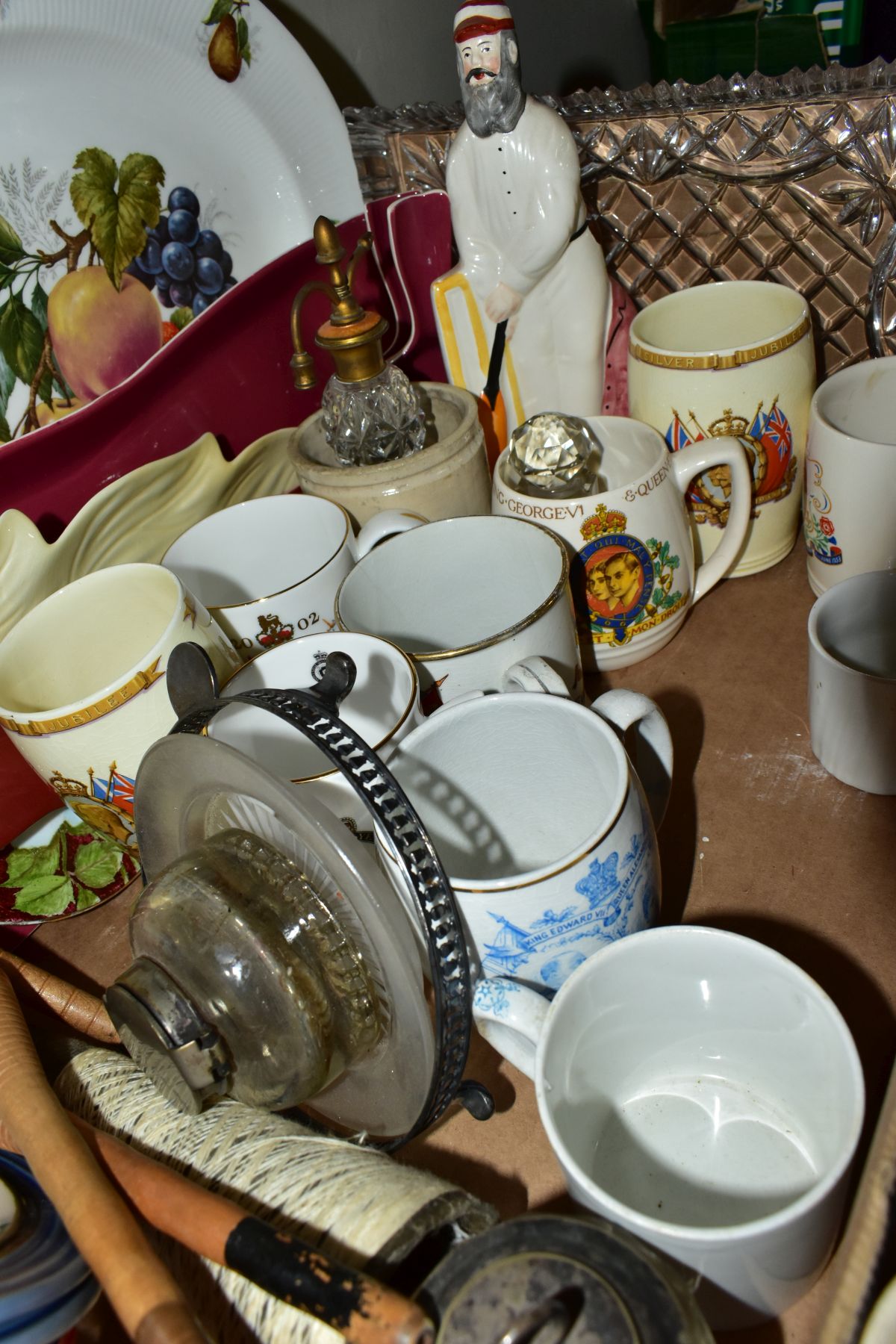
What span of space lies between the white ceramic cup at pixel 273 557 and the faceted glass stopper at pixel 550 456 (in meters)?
0.07

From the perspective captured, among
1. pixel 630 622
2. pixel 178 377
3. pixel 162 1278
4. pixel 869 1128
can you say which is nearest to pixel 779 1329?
pixel 869 1128

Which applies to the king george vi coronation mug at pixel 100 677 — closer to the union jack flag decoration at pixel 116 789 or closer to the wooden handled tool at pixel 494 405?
the union jack flag decoration at pixel 116 789

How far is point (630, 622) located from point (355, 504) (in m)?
0.18

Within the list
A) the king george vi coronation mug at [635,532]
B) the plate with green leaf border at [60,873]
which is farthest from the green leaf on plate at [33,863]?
the king george vi coronation mug at [635,532]

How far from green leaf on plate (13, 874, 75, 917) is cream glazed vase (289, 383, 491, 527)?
0.89 ft

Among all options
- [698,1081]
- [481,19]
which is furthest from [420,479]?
[698,1081]

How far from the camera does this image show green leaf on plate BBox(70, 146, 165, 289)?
0.60 m

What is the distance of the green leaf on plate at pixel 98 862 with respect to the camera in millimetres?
580

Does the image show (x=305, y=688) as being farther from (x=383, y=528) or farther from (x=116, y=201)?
(x=116, y=201)

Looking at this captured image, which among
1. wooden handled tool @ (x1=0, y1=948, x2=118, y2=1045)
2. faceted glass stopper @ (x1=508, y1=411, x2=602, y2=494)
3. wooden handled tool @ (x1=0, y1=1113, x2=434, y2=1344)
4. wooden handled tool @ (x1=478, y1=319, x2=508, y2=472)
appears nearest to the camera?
wooden handled tool @ (x1=0, y1=1113, x2=434, y2=1344)

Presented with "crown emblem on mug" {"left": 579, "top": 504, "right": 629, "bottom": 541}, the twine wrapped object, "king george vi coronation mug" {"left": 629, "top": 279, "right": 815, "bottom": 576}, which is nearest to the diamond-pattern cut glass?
"king george vi coronation mug" {"left": 629, "top": 279, "right": 815, "bottom": 576}

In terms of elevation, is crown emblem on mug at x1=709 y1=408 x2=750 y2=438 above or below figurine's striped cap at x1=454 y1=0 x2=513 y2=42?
below

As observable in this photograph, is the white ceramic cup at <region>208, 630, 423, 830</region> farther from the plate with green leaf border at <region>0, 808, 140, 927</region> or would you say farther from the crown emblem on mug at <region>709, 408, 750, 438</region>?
the crown emblem on mug at <region>709, 408, 750, 438</region>

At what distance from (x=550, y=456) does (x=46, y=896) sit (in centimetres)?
37
